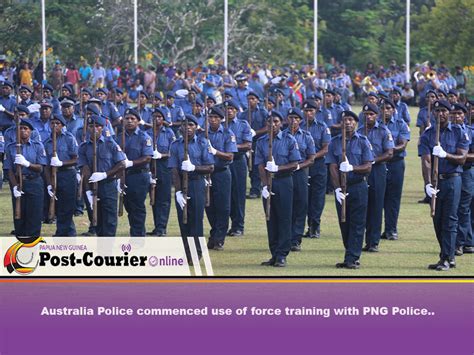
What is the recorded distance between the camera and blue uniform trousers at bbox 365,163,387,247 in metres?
19.9

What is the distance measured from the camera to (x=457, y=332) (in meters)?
14.8

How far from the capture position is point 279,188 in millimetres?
18594

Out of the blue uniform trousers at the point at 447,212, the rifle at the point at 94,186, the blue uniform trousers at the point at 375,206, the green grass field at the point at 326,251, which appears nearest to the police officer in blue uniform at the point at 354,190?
the green grass field at the point at 326,251

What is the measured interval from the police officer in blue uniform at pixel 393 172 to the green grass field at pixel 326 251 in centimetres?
31

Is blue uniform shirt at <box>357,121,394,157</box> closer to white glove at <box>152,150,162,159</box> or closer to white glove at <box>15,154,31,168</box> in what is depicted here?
white glove at <box>152,150,162,159</box>

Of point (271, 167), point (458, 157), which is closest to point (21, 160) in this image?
point (271, 167)

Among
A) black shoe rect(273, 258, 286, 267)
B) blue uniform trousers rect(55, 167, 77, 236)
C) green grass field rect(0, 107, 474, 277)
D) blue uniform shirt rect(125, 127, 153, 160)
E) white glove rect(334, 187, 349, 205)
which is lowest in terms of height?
green grass field rect(0, 107, 474, 277)

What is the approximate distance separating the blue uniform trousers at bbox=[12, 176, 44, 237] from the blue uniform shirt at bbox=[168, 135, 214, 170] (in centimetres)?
176

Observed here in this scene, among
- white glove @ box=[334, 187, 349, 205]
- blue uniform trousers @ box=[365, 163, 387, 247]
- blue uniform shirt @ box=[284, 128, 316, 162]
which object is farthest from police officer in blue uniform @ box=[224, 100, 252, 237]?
white glove @ box=[334, 187, 349, 205]

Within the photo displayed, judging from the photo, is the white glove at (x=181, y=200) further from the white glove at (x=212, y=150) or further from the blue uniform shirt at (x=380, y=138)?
the blue uniform shirt at (x=380, y=138)

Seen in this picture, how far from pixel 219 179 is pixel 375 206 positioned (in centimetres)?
217

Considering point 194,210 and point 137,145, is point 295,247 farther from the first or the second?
point 137,145

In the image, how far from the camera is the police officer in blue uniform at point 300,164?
63.1 feet

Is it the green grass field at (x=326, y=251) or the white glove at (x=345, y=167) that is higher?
the white glove at (x=345, y=167)
